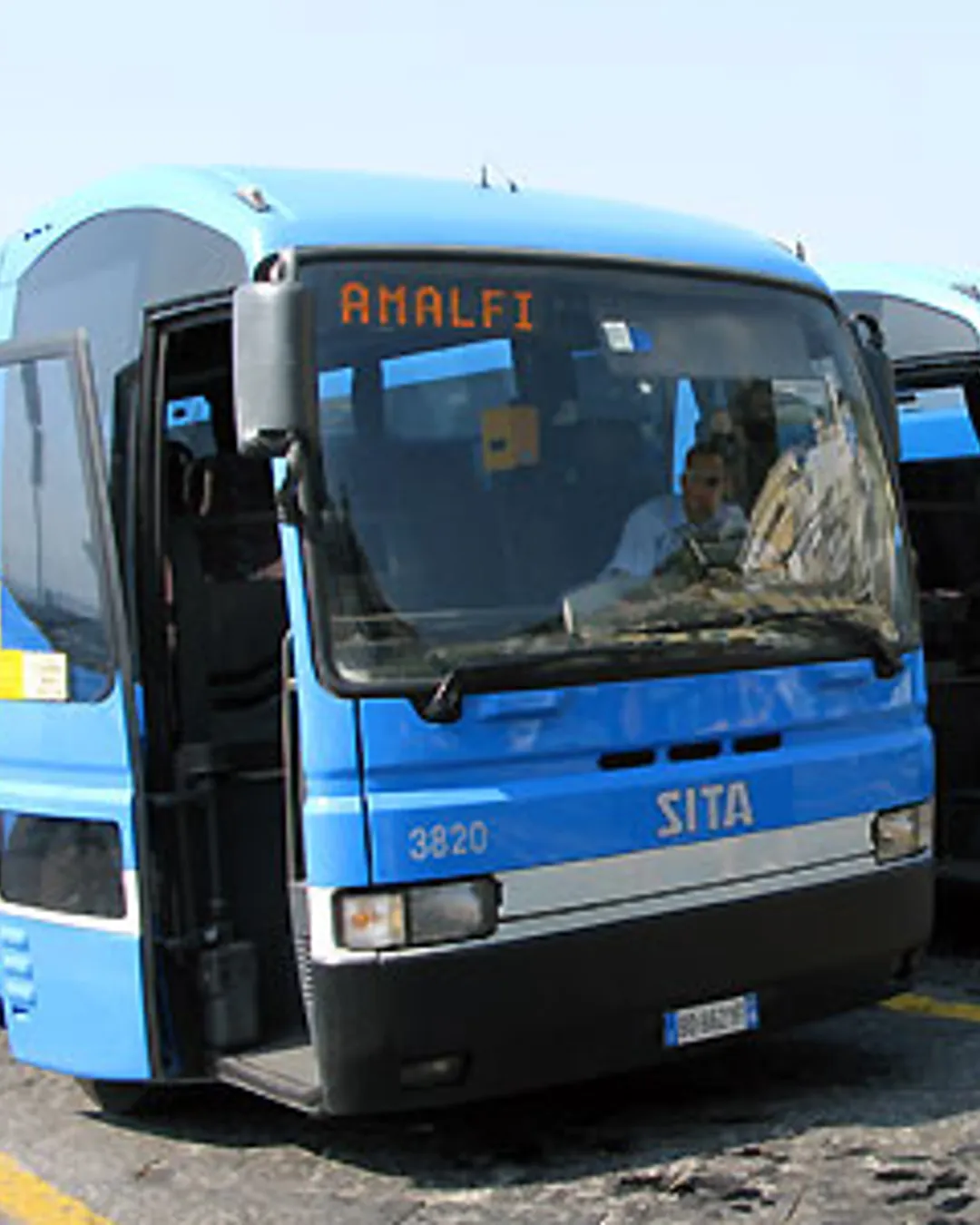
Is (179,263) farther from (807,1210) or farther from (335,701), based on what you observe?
(807,1210)

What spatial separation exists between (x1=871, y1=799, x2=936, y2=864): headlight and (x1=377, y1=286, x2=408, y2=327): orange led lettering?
2065 millimetres

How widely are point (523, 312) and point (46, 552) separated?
1606 mm

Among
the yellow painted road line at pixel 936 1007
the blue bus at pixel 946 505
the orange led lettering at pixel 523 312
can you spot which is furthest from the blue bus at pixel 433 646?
the blue bus at pixel 946 505

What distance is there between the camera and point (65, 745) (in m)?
5.68

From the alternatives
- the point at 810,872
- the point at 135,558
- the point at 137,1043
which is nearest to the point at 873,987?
the point at 810,872

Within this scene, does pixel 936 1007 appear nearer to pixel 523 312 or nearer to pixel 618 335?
pixel 618 335

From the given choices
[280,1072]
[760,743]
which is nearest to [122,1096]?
[280,1072]

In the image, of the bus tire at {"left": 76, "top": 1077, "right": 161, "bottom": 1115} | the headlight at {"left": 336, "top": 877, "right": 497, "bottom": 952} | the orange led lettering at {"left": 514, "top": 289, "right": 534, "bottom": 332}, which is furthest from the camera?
the bus tire at {"left": 76, "top": 1077, "right": 161, "bottom": 1115}

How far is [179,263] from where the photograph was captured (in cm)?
551

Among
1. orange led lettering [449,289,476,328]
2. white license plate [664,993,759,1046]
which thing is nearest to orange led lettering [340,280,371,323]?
orange led lettering [449,289,476,328]

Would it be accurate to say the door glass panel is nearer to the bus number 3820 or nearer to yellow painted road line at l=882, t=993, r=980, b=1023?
the bus number 3820

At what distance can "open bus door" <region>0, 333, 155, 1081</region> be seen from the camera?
5.50 metres

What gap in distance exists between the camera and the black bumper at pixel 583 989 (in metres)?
4.98

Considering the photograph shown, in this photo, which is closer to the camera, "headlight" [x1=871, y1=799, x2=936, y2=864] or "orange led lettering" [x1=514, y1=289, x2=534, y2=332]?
"orange led lettering" [x1=514, y1=289, x2=534, y2=332]
